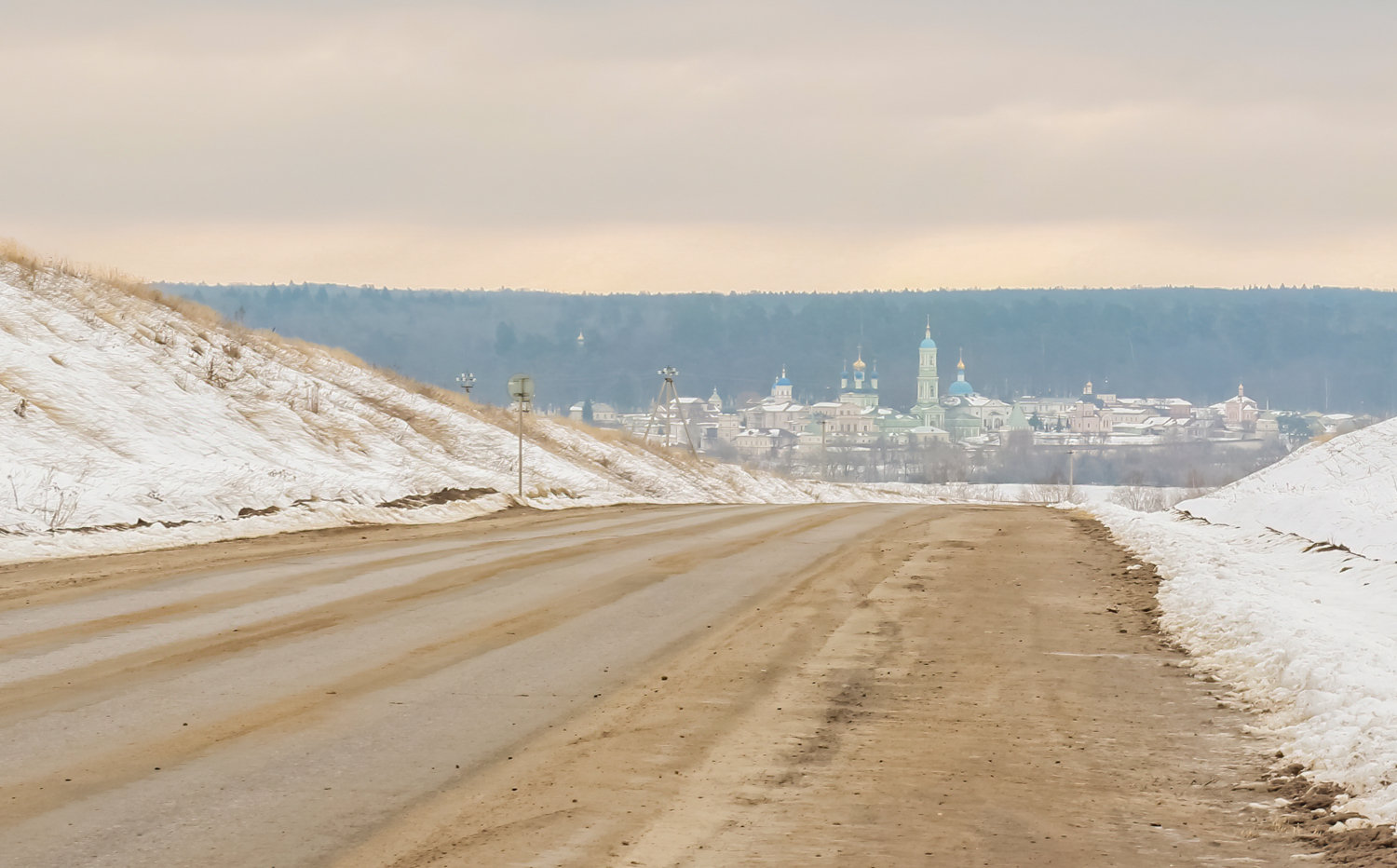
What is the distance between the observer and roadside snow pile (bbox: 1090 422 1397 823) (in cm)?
692

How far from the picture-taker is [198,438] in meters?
28.3

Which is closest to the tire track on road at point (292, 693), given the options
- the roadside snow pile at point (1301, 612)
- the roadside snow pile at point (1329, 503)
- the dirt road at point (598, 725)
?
the dirt road at point (598, 725)

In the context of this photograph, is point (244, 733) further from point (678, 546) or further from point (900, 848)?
point (678, 546)

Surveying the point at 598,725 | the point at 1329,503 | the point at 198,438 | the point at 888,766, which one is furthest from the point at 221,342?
the point at 888,766

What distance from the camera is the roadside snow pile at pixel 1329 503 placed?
15.5m

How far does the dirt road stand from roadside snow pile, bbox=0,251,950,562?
477 cm

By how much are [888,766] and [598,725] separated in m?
1.87

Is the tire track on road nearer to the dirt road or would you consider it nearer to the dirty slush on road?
the dirt road

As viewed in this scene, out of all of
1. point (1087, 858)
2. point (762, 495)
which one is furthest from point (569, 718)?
point (762, 495)

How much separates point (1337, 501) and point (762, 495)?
168 ft

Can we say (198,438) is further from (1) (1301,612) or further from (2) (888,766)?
(2) (888,766)

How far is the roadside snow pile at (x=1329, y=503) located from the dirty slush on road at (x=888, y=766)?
530cm

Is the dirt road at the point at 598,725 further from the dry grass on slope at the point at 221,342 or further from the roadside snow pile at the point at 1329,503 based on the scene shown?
the dry grass on slope at the point at 221,342

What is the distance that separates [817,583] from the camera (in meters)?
14.8
